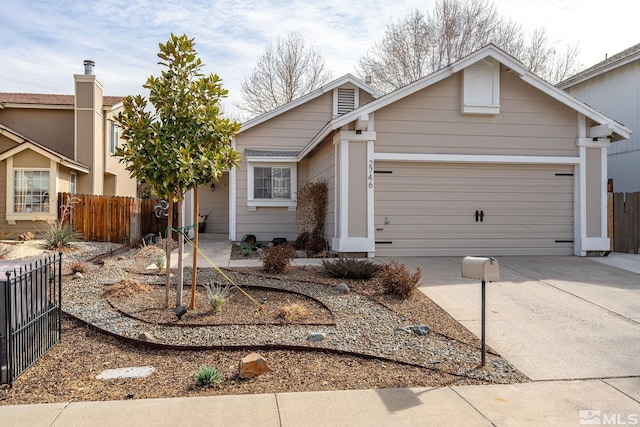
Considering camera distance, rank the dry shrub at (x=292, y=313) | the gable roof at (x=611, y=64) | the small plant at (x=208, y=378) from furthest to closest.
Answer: the gable roof at (x=611, y=64), the dry shrub at (x=292, y=313), the small plant at (x=208, y=378)

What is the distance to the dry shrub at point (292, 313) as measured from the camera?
594 cm

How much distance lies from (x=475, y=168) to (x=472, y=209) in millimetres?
995

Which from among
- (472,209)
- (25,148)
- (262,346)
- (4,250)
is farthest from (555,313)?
(25,148)

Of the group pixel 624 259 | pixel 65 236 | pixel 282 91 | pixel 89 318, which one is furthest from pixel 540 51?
pixel 89 318

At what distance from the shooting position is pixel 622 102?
15961mm

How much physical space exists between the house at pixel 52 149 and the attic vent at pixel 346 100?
787 cm

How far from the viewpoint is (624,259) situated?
10836mm

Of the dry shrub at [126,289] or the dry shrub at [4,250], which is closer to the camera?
the dry shrub at [126,289]

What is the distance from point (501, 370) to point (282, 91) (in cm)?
2489

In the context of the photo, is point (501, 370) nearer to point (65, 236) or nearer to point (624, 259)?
point (624, 259)

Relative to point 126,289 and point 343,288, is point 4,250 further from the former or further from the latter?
point 343,288

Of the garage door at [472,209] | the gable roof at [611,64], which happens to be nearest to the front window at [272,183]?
the garage door at [472,209]

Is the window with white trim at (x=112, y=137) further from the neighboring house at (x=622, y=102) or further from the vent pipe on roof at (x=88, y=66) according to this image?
the neighboring house at (x=622, y=102)

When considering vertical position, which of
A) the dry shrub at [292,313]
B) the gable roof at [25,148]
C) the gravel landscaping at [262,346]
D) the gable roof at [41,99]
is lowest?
the gravel landscaping at [262,346]
